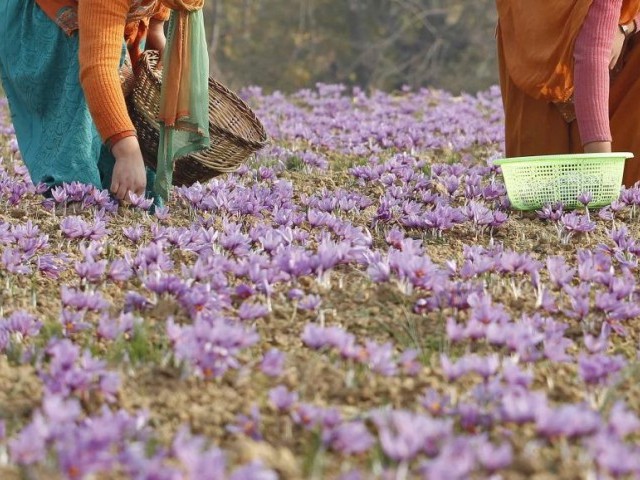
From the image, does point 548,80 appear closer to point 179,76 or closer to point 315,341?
point 179,76

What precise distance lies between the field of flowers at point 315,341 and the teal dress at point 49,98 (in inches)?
6.5

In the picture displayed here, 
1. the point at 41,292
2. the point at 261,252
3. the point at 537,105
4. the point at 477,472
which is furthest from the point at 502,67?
the point at 477,472

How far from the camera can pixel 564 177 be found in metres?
4.14

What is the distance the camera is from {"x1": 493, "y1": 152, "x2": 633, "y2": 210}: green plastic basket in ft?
13.4

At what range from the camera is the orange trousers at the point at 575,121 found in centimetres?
481

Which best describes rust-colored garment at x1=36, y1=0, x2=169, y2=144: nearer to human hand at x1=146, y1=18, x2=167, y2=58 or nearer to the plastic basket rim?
human hand at x1=146, y1=18, x2=167, y2=58

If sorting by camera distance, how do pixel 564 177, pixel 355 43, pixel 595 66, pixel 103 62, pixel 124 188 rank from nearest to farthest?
pixel 103 62 → pixel 124 188 → pixel 564 177 → pixel 595 66 → pixel 355 43

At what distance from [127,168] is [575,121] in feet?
7.06

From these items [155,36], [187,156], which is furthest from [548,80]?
[155,36]

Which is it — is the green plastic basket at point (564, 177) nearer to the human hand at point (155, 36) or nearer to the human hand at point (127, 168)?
the human hand at point (127, 168)

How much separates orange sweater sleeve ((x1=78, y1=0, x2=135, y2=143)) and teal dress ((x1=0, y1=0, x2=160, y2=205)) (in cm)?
40

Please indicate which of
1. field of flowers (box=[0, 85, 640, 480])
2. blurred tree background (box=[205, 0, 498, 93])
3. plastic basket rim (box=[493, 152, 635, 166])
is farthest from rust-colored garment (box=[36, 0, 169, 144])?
blurred tree background (box=[205, 0, 498, 93])

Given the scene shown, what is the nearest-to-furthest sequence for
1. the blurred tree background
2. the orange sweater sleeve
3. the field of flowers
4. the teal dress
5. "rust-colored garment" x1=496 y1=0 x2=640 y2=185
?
the field of flowers → the orange sweater sleeve → the teal dress → "rust-colored garment" x1=496 y1=0 x2=640 y2=185 → the blurred tree background

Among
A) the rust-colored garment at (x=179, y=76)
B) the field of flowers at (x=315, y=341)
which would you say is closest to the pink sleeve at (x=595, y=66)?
Result: the field of flowers at (x=315, y=341)
